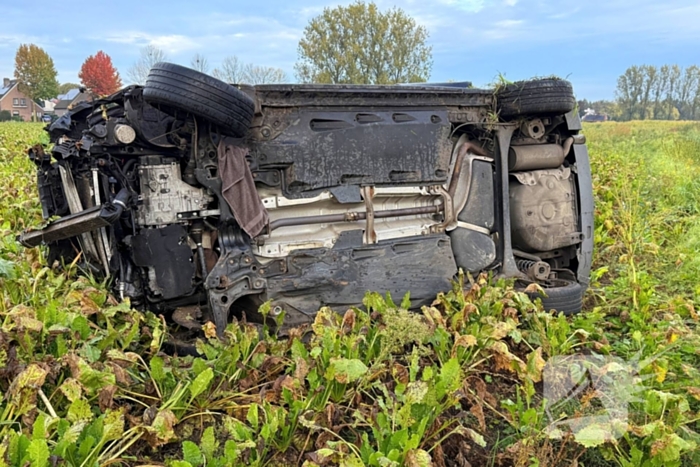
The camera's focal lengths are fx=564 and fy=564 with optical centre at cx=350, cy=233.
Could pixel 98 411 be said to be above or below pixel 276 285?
below

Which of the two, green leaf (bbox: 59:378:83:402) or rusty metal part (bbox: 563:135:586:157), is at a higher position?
rusty metal part (bbox: 563:135:586:157)

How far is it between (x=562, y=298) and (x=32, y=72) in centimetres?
7091

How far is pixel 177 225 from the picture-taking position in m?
3.44

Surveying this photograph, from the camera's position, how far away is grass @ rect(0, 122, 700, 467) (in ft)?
7.61

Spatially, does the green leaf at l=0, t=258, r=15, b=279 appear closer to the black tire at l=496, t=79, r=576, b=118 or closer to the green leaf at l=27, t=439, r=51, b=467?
the green leaf at l=27, t=439, r=51, b=467

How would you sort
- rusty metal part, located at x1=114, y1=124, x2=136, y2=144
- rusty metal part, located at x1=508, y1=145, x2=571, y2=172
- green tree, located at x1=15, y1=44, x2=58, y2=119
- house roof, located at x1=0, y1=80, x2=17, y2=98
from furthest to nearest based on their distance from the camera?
house roof, located at x1=0, y1=80, x2=17, y2=98 → green tree, located at x1=15, y1=44, x2=58, y2=119 → rusty metal part, located at x1=508, y1=145, x2=571, y2=172 → rusty metal part, located at x1=114, y1=124, x2=136, y2=144

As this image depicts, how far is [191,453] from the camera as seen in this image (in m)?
2.18

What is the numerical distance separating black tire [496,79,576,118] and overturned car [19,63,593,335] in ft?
0.04

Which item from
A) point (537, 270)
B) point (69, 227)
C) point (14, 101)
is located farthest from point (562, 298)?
point (14, 101)

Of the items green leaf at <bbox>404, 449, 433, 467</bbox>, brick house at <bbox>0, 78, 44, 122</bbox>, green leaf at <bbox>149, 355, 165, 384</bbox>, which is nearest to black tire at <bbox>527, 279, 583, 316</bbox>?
green leaf at <bbox>404, 449, 433, 467</bbox>

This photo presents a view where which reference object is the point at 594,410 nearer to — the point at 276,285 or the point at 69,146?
the point at 276,285

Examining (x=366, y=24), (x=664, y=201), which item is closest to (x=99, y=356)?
(x=664, y=201)

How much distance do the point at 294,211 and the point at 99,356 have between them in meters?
1.49

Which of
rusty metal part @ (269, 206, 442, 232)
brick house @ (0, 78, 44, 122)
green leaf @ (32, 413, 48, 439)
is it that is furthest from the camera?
brick house @ (0, 78, 44, 122)
